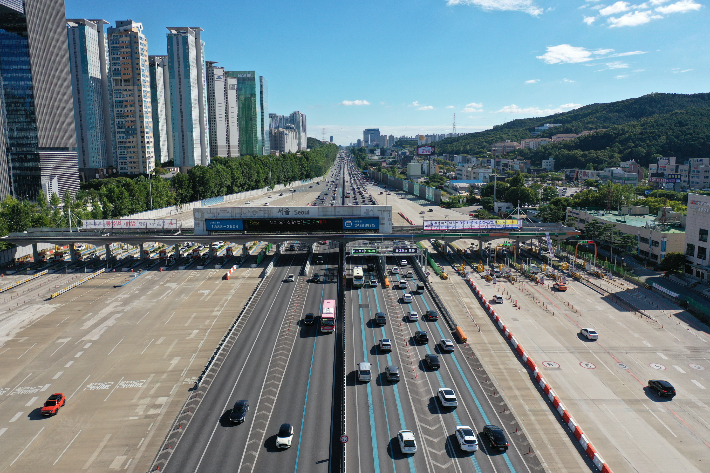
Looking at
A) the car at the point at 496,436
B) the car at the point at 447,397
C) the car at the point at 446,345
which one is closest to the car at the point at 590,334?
the car at the point at 446,345

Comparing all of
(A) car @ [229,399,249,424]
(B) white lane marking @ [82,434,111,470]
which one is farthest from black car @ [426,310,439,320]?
(B) white lane marking @ [82,434,111,470]

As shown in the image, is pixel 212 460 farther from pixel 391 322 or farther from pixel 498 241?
pixel 498 241

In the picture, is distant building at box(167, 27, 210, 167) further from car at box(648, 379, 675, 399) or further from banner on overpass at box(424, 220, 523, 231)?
car at box(648, 379, 675, 399)

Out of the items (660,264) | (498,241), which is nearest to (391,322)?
(660,264)

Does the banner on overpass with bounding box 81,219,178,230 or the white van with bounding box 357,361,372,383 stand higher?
the banner on overpass with bounding box 81,219,178,230

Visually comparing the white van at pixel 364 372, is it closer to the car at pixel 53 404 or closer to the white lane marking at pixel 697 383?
the car at pixel 53 404

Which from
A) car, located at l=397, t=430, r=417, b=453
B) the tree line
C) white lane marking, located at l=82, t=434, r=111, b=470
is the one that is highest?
the tree line

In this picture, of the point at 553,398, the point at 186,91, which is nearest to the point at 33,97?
the point at 186,91
